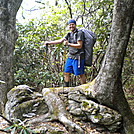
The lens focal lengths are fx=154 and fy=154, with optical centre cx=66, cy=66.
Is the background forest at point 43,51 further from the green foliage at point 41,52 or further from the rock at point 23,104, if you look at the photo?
the rock at point 23,104

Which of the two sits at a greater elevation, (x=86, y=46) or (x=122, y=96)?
(x=86, y=46)

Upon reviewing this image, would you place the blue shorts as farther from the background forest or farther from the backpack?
the background forest

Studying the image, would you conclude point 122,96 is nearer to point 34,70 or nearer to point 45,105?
point 45,105

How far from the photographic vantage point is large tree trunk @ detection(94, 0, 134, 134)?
3.07m

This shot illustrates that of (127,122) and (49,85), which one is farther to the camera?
(49,85)

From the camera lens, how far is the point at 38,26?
5.32 metres

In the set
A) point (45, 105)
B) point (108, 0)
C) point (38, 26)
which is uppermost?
point (108, 0)

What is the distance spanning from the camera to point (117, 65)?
3.27m

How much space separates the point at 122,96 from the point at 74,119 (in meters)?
1.21

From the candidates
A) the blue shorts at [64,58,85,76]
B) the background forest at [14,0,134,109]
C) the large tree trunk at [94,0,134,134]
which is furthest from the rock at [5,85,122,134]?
the background forest at [14,0,134,109]

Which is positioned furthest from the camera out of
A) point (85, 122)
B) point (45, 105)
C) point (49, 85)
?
point (49, 85)

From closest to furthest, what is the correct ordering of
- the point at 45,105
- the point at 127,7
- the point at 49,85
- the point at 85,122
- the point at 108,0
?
1. the point at 127,7
2. the point at 85,122
3. the point at 45,105
4. the point at 108,0
5. the point at 49,85

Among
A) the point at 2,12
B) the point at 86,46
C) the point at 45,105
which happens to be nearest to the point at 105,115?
the point at 45,105

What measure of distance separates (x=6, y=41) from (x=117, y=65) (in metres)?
2.90
